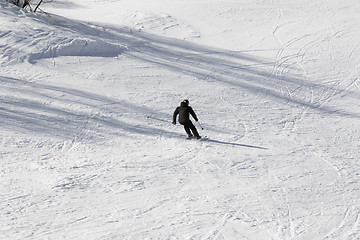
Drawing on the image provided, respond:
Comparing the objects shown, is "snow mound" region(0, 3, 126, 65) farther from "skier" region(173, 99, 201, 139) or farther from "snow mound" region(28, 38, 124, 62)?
"skier" region(173, 99, 201, 139)

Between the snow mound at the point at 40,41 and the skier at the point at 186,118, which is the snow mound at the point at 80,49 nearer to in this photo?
the snow mound at the point at 40,41

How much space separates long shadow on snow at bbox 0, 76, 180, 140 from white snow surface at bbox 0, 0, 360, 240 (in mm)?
61

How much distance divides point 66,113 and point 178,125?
3.30 meters

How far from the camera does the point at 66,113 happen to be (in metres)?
15.6

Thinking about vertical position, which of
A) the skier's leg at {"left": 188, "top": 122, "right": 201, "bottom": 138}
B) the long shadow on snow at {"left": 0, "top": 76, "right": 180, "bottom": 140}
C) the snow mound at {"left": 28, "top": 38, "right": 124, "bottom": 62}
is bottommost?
the long shadow on snow at {"left": 0, "top": 76, "right": 180, "bottom": 140}

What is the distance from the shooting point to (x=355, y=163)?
1316cm

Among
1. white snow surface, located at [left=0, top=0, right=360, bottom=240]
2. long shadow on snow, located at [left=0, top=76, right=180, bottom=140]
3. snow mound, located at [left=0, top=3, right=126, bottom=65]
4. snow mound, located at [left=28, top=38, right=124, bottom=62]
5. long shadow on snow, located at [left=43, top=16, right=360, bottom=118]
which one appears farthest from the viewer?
snow mound, located at [left=28, top=38, right=124, bottom=62]

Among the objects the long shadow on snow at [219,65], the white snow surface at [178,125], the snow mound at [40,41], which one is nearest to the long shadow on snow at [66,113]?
the white snow surface at [178,125]

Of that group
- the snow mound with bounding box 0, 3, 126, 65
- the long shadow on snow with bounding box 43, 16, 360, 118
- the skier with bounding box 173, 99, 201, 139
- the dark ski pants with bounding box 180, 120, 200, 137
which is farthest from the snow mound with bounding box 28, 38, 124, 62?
the dark ski pants with bounding box 180, 120, 200, 137

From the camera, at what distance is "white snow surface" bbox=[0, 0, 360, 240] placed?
988 centimetres

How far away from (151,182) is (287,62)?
11685 mm

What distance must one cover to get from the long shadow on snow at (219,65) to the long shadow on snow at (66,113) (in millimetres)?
4343

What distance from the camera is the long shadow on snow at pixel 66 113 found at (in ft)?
47.7

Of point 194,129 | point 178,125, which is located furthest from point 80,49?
point 194,129
